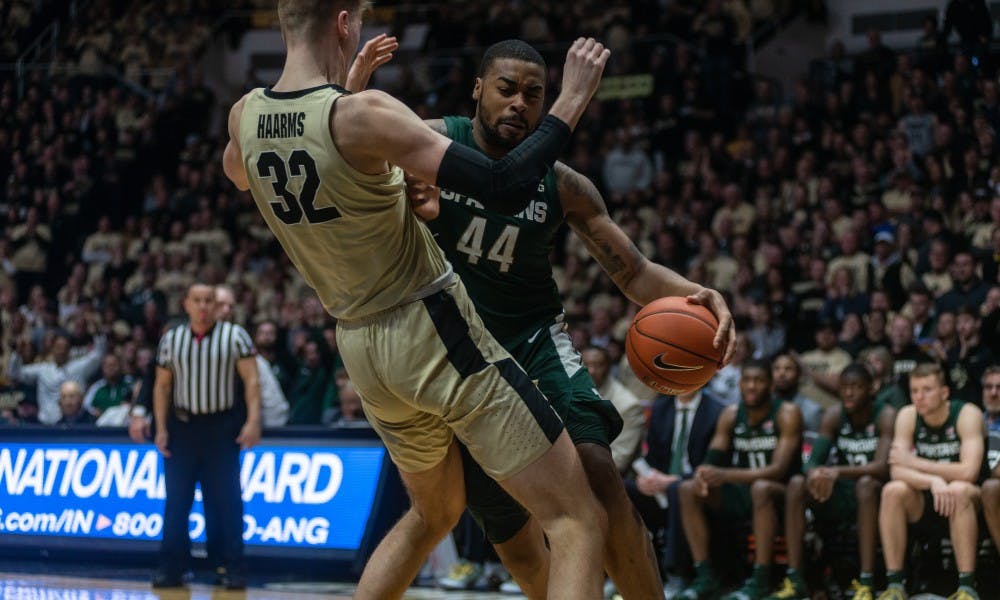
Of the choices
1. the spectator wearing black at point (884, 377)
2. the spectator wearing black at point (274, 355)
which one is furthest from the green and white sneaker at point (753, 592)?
the spectator wearing black at point (274, 355)

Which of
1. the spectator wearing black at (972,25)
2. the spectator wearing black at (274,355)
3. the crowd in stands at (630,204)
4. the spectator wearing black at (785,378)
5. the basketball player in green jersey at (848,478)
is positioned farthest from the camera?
the spectator wearing black at (972,25)

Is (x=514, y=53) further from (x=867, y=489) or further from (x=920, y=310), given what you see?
(x=920, y=310)

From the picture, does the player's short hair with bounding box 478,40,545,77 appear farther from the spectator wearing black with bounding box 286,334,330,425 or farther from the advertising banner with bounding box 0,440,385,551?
the spectator wearing black with bounding box 286,334,330,425

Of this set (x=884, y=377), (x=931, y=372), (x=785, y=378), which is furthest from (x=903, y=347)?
(x=931, y=372)

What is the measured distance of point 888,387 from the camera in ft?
31.1

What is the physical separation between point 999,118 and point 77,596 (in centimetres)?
997

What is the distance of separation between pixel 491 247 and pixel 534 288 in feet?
0.75

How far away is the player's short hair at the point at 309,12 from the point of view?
13.4 feet

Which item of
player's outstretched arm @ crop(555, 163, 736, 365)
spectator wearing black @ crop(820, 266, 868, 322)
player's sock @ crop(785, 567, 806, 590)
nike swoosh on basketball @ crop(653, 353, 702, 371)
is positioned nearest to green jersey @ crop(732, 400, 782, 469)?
player's sock @ crop(785, 567, 806, 590)

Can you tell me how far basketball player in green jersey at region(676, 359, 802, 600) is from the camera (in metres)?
8.62

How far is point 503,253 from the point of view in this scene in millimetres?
4832

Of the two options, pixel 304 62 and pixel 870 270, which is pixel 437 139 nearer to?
pixel 304 62

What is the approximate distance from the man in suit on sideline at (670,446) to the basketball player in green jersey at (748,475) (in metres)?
0.16

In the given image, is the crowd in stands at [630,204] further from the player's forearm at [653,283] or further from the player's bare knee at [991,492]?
the player's forearm at [653,283]
